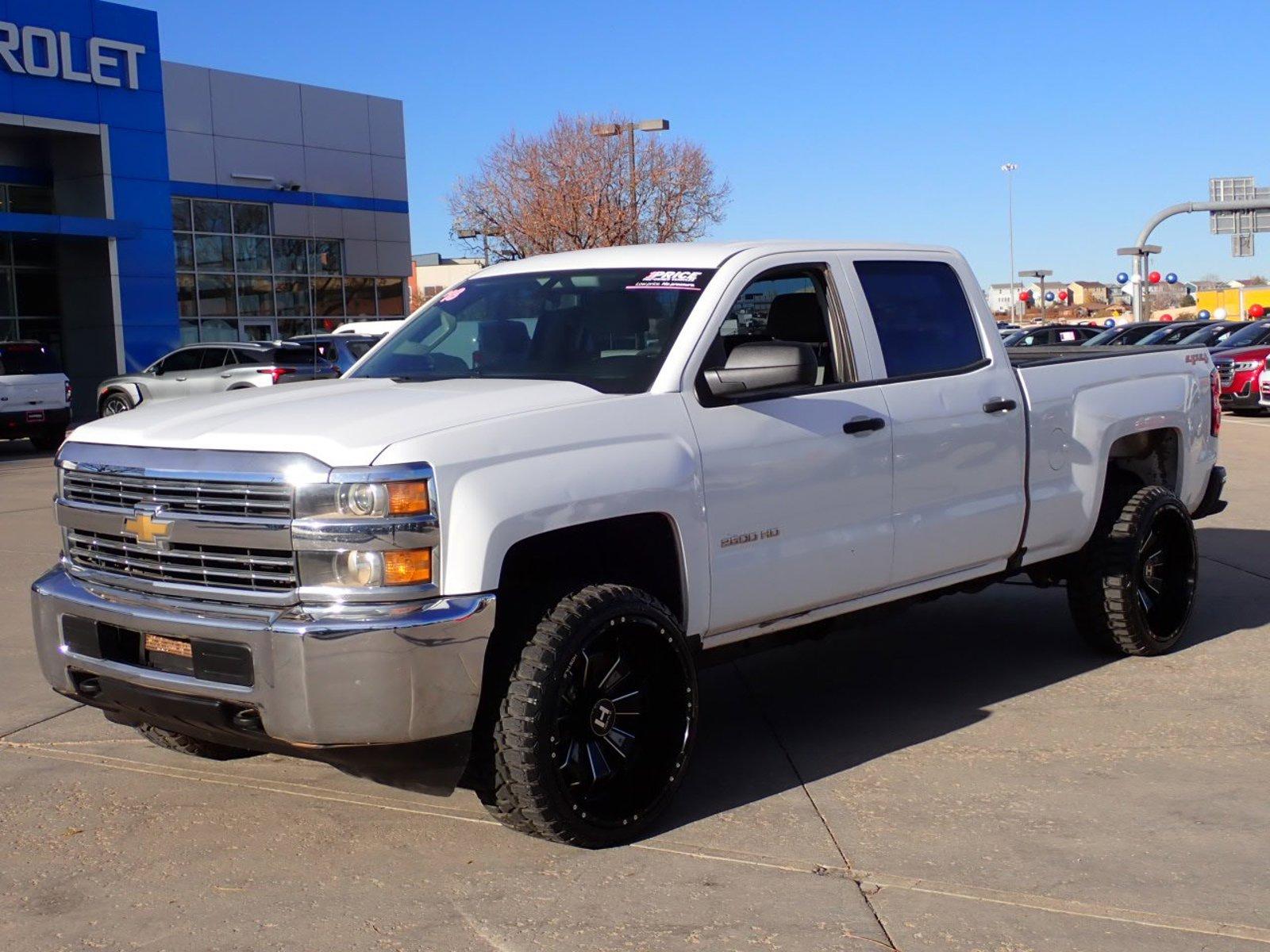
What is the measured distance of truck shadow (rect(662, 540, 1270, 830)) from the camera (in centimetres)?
548

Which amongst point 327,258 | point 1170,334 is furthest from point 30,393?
point 1170,334

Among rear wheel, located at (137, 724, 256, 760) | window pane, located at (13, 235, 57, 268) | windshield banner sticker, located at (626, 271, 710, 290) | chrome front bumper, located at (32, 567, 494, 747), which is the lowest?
rear wheel, located at (137, 724, 256, 760)

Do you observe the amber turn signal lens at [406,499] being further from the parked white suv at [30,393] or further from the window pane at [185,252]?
the window pane at [185,252]

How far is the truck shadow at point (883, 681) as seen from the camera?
5477 mm

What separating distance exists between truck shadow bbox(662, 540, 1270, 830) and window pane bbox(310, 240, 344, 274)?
1299 inches

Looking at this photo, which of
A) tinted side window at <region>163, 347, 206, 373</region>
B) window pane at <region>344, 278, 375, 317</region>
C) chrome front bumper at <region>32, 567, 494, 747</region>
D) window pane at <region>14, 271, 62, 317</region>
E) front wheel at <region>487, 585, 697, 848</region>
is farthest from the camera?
window pane at <region>344, 278, 375, 317</region>

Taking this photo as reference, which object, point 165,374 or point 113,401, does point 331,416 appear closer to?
point 165,374

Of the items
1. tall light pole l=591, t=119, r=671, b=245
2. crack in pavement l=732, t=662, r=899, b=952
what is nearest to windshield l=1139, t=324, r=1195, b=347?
tall light pole l=591, t=119, r=671, b=245

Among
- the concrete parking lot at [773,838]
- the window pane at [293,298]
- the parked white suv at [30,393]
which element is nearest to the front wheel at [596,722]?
the concrete parking lot at [773,838]

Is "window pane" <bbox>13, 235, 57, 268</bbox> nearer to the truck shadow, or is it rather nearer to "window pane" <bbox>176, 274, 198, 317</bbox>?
"window pane" <bbox>176, 274, 198, 317</bbox>

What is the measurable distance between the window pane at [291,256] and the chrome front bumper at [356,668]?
35.4 metres

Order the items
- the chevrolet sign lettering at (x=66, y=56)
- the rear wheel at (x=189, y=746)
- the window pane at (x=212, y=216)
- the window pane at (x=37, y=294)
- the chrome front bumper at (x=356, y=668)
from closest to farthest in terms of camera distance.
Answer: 1. the chrome front bumper at (x=356, y=668)
2. the rear wheel at (x=189, y=746)
3. the chevrolet sign lettering at (x=66, y=56)
4. the window pane at (x=37, y=294)
5. the window pane at (x=212, y=216)

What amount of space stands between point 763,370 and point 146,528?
206 centimetres

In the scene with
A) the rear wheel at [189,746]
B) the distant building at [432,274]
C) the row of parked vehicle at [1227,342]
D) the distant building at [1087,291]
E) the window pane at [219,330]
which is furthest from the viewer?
the distant building at [1087,291]
